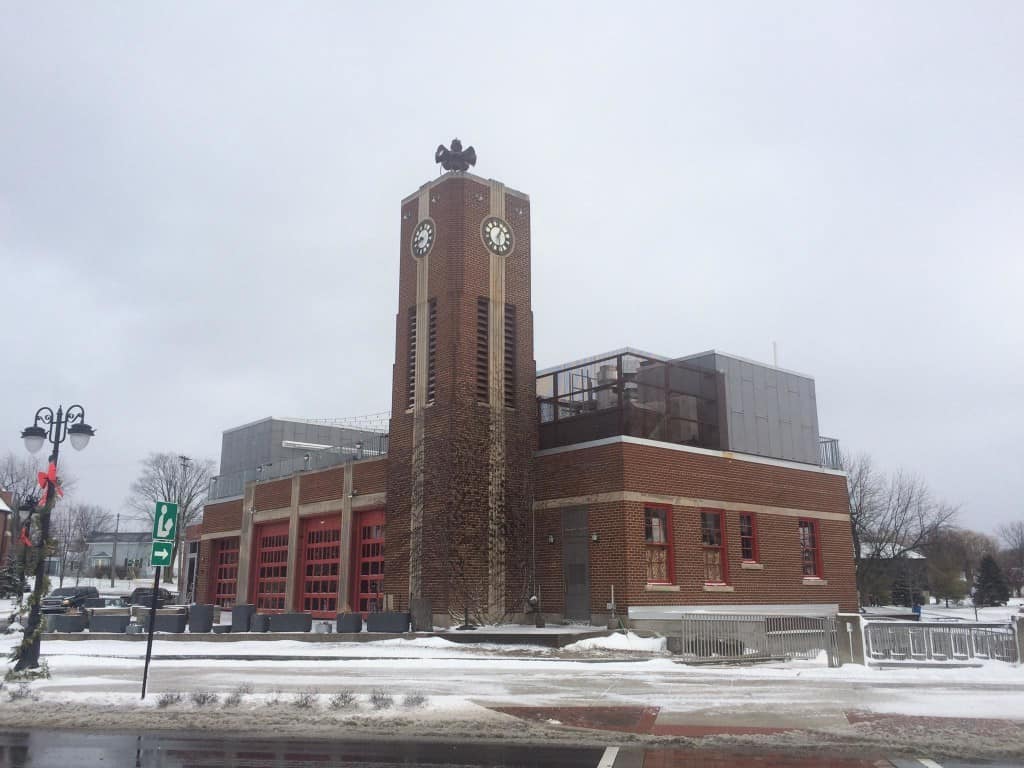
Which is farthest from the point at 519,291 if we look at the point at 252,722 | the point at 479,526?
the point at 252,722

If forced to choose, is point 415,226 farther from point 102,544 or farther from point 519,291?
point 102,544

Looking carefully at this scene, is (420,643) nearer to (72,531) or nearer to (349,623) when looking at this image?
(349,623)

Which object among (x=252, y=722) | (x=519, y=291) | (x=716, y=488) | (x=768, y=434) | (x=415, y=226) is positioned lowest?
(x=252, y=722)

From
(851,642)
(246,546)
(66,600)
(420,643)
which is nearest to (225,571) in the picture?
(246,546)

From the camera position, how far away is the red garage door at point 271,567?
33781mm

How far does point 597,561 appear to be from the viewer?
83.2ft

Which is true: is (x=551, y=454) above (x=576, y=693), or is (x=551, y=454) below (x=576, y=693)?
above

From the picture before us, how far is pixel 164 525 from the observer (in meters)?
13.3

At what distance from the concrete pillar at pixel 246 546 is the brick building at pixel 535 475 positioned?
3630 millimetres

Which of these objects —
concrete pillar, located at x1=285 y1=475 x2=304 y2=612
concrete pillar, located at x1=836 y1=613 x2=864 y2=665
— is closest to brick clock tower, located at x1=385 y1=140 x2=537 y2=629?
concrete pillar, located at x1=285 y1=475 x2=304 y2=612

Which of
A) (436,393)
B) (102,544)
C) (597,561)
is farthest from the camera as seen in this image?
(102,544)

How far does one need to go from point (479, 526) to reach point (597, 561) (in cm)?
361

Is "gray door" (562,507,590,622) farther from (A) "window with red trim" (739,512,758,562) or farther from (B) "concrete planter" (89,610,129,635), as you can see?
(B) "concrete planter" (89,610,129,635)

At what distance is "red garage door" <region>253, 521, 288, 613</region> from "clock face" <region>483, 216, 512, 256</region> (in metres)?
13.8
